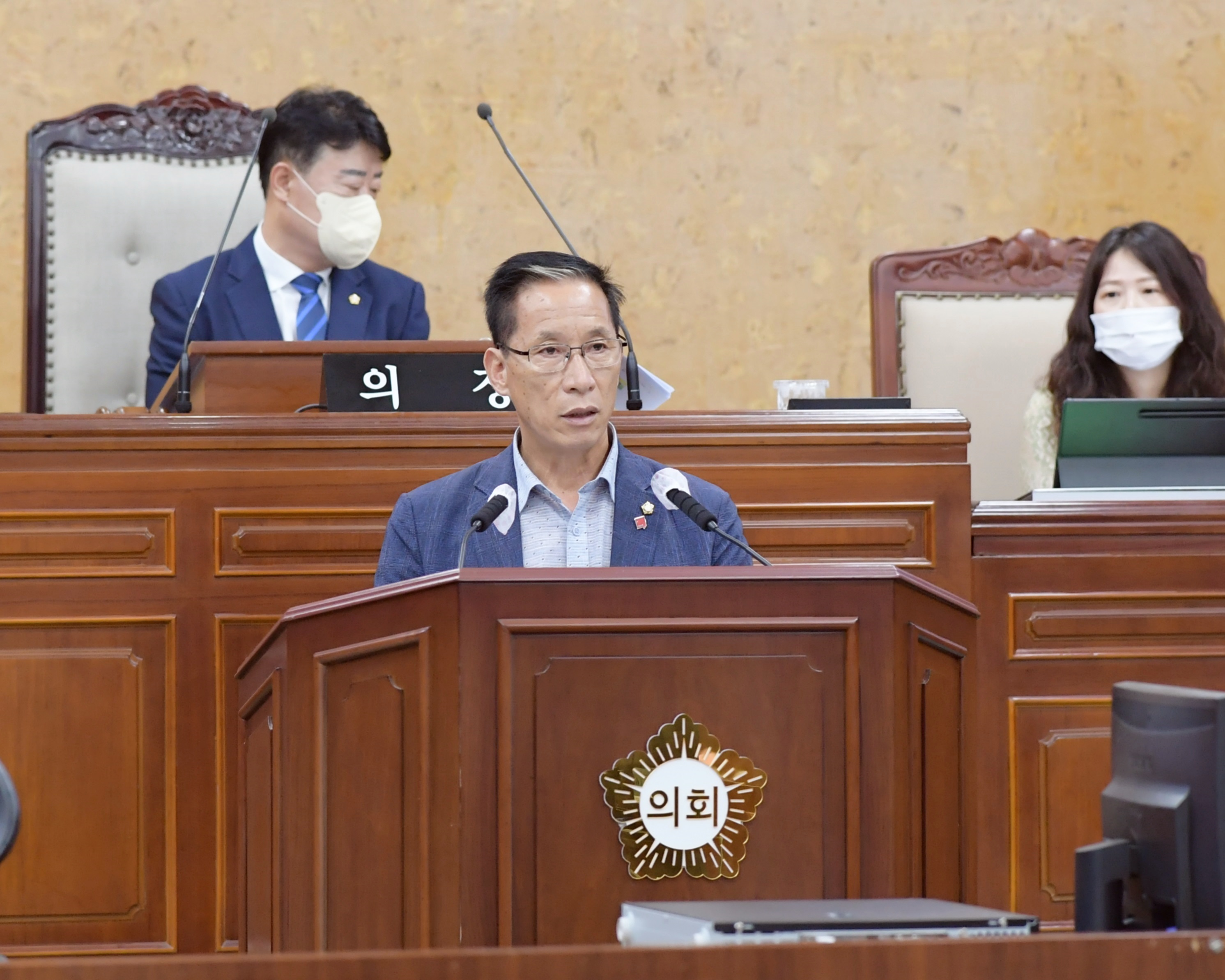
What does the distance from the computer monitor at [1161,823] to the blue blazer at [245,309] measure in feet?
7.71

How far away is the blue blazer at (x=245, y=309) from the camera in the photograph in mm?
3549

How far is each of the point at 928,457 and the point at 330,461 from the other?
0.96 m

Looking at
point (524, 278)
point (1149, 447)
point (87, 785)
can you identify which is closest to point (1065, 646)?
point (1149, 447)

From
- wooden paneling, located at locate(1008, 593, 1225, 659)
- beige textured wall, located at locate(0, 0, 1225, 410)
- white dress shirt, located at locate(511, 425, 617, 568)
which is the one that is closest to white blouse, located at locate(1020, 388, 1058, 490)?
wooden paneling, located at locate(1008, 593, 1225, 659)

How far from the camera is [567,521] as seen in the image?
2430mm

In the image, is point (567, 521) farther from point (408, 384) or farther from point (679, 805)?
point (679, 805)

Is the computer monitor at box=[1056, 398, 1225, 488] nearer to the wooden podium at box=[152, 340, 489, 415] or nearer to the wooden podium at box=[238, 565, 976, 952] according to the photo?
the wooden podium at box=[152, 340, 489, 415]

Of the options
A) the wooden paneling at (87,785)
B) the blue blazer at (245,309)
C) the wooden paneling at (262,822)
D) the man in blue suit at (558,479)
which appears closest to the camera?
the wooden paneling at (262,822)

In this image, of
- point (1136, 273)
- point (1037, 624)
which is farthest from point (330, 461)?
point (1136, 273)

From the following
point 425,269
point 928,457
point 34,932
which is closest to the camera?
point 34,932

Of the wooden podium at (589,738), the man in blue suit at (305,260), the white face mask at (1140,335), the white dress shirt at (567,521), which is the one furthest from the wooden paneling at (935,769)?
the man in blue suit at (305,260)

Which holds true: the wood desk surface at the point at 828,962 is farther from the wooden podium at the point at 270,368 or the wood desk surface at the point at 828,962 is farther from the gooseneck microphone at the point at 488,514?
the wooden podium at the point at 270,368

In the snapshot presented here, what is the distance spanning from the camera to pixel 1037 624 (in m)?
2.89

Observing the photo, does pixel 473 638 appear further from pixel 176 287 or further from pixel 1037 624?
pixel 176 287
